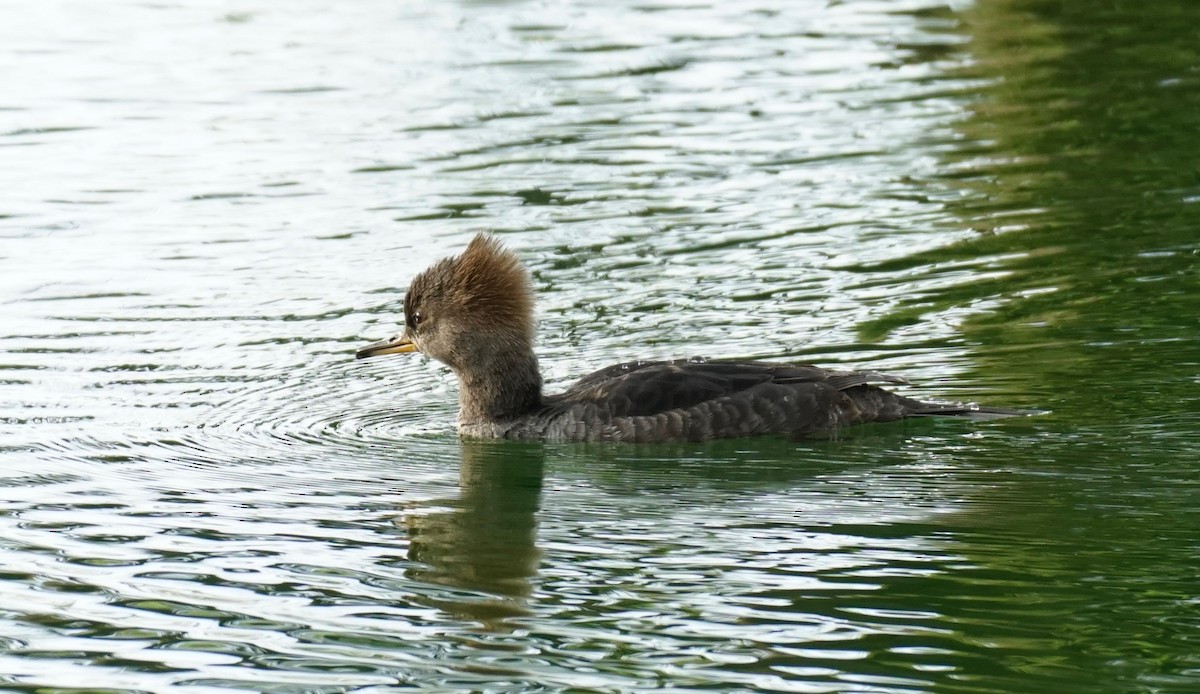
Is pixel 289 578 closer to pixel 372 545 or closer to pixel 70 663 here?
pixel 372 545

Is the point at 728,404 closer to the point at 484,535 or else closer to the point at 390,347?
the point at 484,535

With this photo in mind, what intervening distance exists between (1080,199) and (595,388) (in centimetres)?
651

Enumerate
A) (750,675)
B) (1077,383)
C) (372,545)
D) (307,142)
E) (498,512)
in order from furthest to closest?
(307,142) → (1077,383) → (498,512) → (372,545) → (750,675)

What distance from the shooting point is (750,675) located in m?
7.36

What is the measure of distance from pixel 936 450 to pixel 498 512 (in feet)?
8.13

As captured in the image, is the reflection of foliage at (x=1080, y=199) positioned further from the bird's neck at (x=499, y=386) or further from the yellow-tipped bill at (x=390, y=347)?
the yellow-tipped bill at (x=390, y=347)

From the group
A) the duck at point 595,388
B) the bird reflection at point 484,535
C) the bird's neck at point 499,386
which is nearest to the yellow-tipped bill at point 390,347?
the duck at point 595,388

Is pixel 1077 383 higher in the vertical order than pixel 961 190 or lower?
lower

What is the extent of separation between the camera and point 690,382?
10977 millimetres

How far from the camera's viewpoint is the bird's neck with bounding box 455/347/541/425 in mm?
11367

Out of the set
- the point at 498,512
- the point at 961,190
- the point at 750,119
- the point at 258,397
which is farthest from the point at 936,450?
the point at 750,119

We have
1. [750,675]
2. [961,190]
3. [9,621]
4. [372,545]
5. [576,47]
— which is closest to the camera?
[750,675]

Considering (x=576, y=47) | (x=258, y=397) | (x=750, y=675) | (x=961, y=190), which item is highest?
(x=576, y=47)

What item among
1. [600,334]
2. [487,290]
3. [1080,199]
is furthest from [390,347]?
[1080,199]
